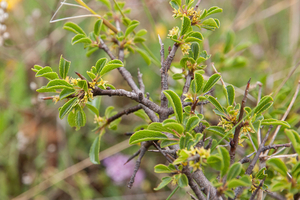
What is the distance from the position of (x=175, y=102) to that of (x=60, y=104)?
224 centimetres

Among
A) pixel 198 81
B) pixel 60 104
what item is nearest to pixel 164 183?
pixel 198 81

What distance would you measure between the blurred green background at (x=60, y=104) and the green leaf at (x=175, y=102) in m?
1.15

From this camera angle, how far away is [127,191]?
2.66 m

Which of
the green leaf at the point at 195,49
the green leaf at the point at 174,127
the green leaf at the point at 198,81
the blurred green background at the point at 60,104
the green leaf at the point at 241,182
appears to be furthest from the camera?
the blurred green background at the point at 60,104

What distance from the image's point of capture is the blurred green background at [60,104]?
8.14 feet

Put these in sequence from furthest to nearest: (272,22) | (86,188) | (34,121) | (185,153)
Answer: (272,22) → (34,121) → (86,188) → (185,153)

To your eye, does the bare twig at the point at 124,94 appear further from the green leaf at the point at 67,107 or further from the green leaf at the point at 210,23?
the green leaf at the point at 210,23

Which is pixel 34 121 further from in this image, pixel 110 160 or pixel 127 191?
pixel 127 191

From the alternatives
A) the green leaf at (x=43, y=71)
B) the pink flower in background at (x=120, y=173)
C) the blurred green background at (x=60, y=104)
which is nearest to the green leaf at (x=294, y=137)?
the green leaf at (x=43, y=71)

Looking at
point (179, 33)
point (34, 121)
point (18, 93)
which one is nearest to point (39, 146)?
point (34, 121)

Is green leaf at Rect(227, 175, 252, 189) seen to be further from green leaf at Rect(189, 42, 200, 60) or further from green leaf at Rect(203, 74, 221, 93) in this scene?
green leaf at Rect(189, 42, 200, 60)

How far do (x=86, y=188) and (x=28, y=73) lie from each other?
177 cm

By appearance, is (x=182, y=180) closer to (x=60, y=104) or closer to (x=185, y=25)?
(x=185, y=25)

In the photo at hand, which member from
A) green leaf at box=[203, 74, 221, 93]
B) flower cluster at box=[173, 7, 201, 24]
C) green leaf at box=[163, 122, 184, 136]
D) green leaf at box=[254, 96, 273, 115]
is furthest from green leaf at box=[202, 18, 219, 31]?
green leaf at box=[163, 122, 184, 136]
